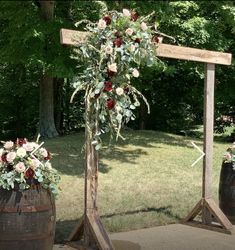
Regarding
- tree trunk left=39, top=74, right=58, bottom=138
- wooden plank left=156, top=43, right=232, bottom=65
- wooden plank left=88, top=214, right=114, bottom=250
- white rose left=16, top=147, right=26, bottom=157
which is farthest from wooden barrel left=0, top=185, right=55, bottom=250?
tree trunk left=39, top=74, right=58, bottom=138

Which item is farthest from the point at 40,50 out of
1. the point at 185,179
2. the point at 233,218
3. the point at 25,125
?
the point at 25,125

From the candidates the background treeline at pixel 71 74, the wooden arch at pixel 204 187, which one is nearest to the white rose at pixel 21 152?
the wooden arch at pixel 204 187

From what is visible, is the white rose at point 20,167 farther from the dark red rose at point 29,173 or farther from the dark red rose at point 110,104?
the dark red rose at point 110,104

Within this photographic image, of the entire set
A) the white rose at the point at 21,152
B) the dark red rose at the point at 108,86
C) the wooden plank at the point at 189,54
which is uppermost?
the wooden plank at the point at 189,54

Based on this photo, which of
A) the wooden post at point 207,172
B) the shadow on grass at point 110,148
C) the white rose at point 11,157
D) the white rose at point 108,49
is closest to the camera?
the white rose at point 11,157

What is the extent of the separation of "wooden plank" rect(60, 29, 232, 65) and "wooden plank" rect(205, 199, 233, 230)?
1.86 m

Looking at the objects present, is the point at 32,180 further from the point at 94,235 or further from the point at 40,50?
the point at 40,50

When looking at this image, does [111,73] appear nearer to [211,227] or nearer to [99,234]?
[99,234]

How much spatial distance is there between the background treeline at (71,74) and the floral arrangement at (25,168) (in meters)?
3.38

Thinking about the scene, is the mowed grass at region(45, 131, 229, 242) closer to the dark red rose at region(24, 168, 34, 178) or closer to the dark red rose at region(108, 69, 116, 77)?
the dark red rose at region(24, 168, 34, 178)

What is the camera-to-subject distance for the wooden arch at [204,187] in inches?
227

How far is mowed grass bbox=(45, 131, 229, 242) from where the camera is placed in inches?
306

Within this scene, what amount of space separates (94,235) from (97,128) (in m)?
1.11

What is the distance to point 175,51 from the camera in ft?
22.2
